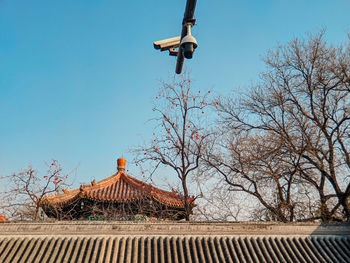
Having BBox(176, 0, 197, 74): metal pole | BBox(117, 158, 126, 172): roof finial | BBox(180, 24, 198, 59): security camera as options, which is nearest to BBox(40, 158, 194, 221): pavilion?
BBox(117, 158, 126, 172): roof finial

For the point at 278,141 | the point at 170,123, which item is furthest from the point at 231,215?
the point at 170,123

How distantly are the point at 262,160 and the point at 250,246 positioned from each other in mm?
5891

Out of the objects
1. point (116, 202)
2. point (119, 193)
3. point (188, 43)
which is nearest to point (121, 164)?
point (119, 193)

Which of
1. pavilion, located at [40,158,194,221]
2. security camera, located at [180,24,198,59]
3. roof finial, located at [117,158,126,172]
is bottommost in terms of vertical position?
pavilion, located at [40,158,194,221]

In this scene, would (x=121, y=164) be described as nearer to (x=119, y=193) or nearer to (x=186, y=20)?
(x=119, y=193)

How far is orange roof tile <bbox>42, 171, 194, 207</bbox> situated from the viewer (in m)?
10.2

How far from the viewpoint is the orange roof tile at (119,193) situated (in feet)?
33.6

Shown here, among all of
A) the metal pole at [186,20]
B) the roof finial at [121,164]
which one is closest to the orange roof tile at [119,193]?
the roof finial at [121,164]

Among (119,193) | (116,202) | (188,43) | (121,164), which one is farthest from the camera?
(121,164)

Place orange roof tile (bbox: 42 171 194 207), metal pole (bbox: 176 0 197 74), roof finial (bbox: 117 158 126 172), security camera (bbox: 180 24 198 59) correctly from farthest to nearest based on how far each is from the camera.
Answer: roof finial (bbox: 117 158 126 172) → orange roof tile (bbox: 42 171 194 207) → security camera (bbox: 180 24 198 59) → metal pole (bbox: 176 0 197 74)

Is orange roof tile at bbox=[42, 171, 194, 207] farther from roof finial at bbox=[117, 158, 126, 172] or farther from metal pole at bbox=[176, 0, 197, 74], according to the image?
metal pole at bbox=[176, 0, 197, 74]

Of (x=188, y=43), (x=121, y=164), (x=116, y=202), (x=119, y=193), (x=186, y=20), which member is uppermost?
(x=121, y=164)

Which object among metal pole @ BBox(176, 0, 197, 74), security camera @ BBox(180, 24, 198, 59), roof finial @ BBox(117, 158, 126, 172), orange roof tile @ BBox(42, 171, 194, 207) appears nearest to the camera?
metal pole @ BBox(176, 0, 197, 74)

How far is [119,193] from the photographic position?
424 inches
